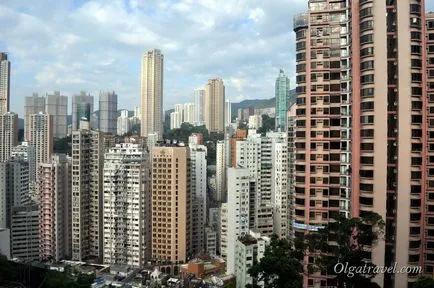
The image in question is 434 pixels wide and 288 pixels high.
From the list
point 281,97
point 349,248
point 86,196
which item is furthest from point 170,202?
point 281,97

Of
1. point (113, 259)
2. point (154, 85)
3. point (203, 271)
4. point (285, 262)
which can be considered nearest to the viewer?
point (285, 262)

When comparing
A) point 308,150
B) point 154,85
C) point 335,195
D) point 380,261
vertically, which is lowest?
point 380,261

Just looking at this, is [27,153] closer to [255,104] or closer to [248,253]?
[248,253]

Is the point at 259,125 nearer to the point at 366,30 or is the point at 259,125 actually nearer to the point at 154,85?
the point at 154,85

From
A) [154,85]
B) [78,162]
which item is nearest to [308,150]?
[78,162]

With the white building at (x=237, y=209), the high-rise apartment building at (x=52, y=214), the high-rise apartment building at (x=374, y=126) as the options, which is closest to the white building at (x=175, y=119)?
the high-rise apartment building at (x=52, y=214)

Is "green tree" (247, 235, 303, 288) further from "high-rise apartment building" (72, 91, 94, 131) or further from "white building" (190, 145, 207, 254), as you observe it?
"high-rise apartment building" (72, 91, 94, 131)

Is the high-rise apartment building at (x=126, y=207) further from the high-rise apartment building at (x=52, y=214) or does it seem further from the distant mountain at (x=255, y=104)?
the distant mountain at (x=255, y=104)
